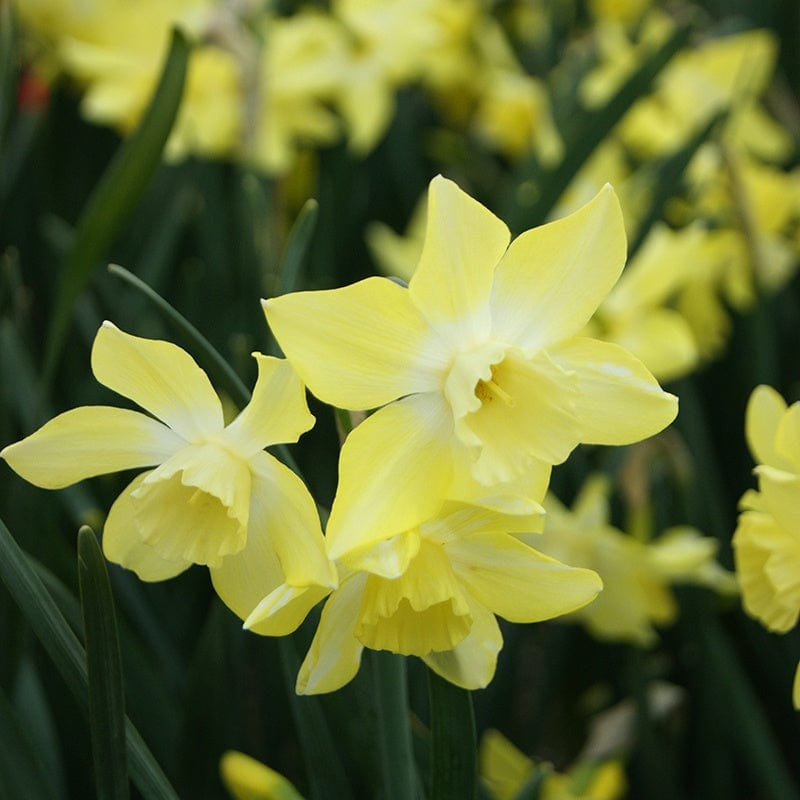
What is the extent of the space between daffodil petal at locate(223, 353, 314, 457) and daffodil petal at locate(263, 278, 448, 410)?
0.02 m

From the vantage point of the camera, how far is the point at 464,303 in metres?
0.56

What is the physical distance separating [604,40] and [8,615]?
127cm

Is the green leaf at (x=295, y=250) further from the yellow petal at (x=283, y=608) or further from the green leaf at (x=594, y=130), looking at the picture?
the green leaf at (x=594, y=130)

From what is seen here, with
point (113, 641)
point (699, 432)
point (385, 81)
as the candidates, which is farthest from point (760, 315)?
point (113, 641)

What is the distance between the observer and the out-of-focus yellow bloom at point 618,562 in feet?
3.38

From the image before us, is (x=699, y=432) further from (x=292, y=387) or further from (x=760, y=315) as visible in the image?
(x=292, y=387)

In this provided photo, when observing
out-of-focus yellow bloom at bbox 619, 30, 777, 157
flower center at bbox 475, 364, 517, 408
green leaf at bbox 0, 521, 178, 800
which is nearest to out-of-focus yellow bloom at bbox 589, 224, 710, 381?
out-of-focus yellow bloom at bbox 619, 30, 777, 157

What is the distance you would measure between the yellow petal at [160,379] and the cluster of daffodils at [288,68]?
821 millimetres

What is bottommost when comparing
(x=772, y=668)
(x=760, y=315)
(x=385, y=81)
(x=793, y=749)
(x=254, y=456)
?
(x=793, y=749)

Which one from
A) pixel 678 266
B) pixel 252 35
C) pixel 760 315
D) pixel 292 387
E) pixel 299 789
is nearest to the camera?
pixel 292 387

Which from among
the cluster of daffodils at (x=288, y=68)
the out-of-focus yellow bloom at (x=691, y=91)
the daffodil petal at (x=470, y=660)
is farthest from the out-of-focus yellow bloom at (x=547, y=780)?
the out-of-focus yellow bloom at (x=691, y=91)

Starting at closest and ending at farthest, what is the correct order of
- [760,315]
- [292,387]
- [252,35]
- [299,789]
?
[292,387] → [299,789] → [760,315] → [252,35]

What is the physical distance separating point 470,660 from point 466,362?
6.5 inches

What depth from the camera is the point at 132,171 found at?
35.4 inches
